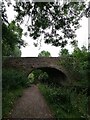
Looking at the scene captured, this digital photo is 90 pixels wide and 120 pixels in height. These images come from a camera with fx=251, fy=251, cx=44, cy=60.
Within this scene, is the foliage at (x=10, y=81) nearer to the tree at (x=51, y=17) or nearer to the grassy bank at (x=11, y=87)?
the grassy bank at (x=11, y=87)

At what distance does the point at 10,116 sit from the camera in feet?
29.9

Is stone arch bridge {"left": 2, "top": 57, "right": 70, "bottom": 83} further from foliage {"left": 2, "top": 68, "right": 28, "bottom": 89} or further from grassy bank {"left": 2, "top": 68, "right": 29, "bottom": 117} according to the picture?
foliage {"left": 2, "top": 68, "right": 28, "bottom": 89}

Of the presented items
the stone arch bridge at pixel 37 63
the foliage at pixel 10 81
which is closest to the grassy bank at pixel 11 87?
the foliage at pixel 10 81

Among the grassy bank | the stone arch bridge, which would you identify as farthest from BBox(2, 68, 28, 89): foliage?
the stone arch bridge

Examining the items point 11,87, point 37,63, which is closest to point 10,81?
point 11,87

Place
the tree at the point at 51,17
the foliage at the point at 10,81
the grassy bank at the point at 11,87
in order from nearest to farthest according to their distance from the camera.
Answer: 1. the tree at the point at 51,17
2. the grassy bank at the point at 11,87
3. the foliage at the point at 10,81

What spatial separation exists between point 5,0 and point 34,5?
1071 mm

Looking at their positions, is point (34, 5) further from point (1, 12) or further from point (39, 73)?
point (39, 73)

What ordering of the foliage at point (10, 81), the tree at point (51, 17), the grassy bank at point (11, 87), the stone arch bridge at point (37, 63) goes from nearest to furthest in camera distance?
the tree at point (51, 17) < the grassy bank at point (11, 87) < the foliage at point (10, 81) < the stone arch bridge at point (37, 63)

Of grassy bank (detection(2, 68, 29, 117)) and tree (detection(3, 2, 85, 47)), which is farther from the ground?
tree (detection(3, 2, 85, 47))

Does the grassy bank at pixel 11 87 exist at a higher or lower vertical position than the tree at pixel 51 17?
lower

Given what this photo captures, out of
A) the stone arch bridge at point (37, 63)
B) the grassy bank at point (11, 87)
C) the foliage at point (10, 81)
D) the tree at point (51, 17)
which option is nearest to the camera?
the tree at point (51, 17)

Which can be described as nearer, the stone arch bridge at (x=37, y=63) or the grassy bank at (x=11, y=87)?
the grassy bank at (x=11, y=87)

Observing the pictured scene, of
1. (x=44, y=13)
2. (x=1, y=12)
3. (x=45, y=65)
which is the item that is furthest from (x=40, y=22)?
(x=45, y=65)
